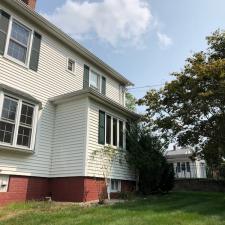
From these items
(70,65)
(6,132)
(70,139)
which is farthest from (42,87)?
(6,132)

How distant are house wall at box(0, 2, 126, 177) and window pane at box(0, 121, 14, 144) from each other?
491 mm

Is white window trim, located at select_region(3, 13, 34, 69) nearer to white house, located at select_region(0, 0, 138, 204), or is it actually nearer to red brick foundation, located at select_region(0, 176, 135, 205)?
white house, located at select_region(0, 0, 138, 204)

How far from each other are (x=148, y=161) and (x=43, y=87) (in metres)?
6.33

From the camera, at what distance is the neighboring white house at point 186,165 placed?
981 inches

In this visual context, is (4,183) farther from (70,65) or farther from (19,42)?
(70,65)

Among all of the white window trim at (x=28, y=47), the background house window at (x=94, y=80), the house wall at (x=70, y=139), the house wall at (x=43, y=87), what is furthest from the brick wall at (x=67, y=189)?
the background house window at (x=94, y=80)

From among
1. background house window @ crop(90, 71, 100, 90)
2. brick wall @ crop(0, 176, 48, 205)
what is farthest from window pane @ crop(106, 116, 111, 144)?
background house window @ crop(90, 71, 100, 90)

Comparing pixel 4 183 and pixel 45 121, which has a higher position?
pixel 45 121

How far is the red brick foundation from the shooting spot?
11243 millimetres

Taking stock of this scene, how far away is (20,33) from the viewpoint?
42.3ft

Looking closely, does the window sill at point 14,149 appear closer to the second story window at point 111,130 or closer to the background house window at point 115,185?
the second story window at point 111,130

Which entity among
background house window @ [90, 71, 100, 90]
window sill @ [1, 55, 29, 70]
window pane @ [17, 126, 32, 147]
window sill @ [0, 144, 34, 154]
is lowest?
window sill @ [0, 144, 34, 154]

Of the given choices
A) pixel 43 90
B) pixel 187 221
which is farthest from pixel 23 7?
pixel 187 221

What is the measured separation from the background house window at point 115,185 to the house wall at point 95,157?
0.95 ft
